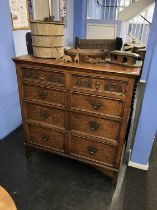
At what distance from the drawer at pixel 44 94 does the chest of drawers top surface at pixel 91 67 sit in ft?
0.69

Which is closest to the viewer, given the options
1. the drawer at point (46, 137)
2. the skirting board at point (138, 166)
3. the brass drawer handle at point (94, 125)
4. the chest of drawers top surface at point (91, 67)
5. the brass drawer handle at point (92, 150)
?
the chest of drawers top surface at point (91, 67)

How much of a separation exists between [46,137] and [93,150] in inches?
18.0

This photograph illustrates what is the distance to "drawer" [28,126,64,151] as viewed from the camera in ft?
5.45

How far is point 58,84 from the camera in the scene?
4.67 feet

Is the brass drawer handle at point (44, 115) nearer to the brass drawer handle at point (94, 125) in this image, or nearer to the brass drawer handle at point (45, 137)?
the brass drawer handle at point (45, 137)

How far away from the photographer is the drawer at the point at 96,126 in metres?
1.41

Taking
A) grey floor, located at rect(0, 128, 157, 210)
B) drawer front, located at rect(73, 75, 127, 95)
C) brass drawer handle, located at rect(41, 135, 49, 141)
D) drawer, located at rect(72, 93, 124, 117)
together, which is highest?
drawer front, located at rect(73, 75, 127, 95)

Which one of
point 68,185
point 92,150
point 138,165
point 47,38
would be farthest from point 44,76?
point 138,165

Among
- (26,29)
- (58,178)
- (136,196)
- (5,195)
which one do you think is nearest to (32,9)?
(26,29)

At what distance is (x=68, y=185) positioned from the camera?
164 centimetres

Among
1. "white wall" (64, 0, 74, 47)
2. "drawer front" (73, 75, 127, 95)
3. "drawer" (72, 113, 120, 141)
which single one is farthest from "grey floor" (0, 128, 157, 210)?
"white wall" (64, 0, 74, 47)

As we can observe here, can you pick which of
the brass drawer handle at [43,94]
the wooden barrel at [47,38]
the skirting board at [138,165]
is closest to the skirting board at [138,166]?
the skirting board at [138,165]

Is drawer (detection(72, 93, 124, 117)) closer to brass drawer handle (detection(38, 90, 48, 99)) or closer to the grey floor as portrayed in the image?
brass drawer handle (detection(38, 90, 48, 99))

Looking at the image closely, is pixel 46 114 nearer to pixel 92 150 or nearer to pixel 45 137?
pixel 45 137
